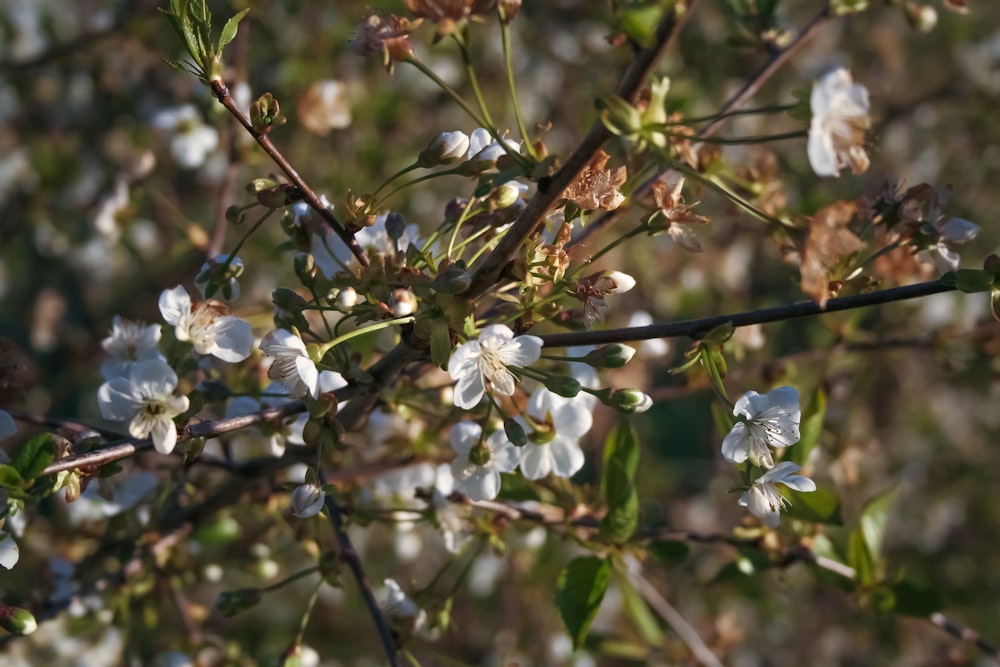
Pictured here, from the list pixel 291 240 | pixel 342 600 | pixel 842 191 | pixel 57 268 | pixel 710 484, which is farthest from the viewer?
pixel 710 484

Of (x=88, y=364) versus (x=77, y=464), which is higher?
(x=77, y=464)

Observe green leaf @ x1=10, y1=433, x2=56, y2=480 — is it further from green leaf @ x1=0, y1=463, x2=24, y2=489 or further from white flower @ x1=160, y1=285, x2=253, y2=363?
white flower @ x1=160, y1=285, x2=253, y2=363

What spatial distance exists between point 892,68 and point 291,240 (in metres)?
2.50

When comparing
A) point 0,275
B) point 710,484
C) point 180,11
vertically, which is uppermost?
point 180,11

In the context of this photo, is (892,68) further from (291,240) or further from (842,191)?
(291,240)

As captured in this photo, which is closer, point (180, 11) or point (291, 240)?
point (180, 11)

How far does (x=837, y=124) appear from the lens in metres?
0.76

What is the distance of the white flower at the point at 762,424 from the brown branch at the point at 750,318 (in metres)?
0.08

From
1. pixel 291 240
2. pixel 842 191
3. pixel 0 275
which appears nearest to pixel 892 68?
pixel 842 191

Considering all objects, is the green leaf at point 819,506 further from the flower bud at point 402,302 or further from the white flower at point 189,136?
the white flower at point 189,136

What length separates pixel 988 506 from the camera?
10.1 feet

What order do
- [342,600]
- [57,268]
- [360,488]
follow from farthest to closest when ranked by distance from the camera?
[57,268]
[342,600]
[360,488]

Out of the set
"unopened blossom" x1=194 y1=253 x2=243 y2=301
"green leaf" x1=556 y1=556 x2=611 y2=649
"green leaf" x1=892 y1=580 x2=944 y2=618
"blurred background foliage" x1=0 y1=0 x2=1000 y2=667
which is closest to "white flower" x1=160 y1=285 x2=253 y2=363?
"unopened blossom" x1=194 y1=253 x2=243 y2=301

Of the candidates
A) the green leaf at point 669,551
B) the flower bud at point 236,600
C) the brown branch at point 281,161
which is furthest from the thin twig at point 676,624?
the brown branch at point 281,161
